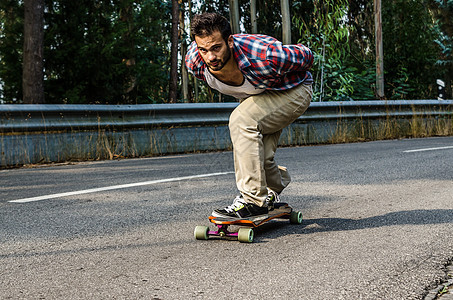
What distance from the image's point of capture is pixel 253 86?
3.64 meters

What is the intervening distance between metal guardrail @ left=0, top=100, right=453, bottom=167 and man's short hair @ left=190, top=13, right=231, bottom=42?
16.6 feet

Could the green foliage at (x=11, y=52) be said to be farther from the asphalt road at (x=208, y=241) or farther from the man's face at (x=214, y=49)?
the man's face at (x=214, y=49)

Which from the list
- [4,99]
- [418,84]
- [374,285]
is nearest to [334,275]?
[374,285]

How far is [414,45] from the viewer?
18.3 metres

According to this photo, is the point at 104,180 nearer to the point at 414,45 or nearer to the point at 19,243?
the point at 19,243

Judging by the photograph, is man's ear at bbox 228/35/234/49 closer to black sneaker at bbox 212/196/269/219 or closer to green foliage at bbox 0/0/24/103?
black sneaker at bbox 212/196/269/219

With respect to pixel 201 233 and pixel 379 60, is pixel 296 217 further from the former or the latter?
pixel 379 60

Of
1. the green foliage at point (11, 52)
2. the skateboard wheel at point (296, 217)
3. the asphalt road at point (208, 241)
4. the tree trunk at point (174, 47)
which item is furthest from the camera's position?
the tree trunk at point (174, 47)

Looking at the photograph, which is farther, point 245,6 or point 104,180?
point 245,6

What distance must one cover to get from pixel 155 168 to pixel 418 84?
13046mm

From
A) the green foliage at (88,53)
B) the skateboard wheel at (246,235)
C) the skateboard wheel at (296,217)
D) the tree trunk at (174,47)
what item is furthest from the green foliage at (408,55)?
the skateboard wheel at (246,235)

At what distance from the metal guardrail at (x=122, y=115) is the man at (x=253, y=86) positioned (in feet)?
15.5

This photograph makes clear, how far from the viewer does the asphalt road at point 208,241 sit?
2.73 m

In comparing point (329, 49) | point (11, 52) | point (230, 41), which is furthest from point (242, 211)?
point (329, 49)
